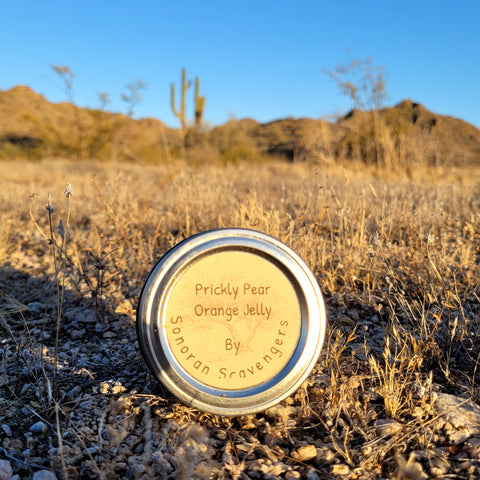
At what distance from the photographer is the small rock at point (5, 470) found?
138 cm

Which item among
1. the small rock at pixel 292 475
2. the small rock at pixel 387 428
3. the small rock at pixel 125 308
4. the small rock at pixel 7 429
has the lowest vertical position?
the small rock at pixel 292 475

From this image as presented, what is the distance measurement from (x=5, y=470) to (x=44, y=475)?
130 millimetres

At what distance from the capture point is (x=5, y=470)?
4.55 feet

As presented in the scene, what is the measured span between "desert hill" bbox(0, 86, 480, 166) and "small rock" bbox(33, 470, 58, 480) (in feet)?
14.0

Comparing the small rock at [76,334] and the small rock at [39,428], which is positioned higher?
the small rock at [76,334]

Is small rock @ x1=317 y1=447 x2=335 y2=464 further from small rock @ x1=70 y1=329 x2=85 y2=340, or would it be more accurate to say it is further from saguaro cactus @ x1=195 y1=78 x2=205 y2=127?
saguaro cactus @ x1=195 y1=78 x2=205 y2=127

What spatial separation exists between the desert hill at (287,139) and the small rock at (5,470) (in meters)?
4.23

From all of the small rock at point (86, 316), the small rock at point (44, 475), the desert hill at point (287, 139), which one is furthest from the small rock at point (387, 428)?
the desert hill at point (287, 139)

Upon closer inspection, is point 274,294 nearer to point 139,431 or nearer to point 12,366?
point 139,431

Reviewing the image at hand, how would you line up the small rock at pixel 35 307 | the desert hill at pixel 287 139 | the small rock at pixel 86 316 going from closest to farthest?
the small rock at pixel 86 316 < the small rock at pixel 35 307 < the desert hill at pixel 287 139

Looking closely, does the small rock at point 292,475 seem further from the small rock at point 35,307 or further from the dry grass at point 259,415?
the small rock at point 35,307

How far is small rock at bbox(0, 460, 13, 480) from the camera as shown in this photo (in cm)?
138

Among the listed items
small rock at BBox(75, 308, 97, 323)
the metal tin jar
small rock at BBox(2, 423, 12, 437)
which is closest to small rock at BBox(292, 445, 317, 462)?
the metal tin jar

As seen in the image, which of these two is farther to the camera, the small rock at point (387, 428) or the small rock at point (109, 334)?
the small rock at point (109, 334)
